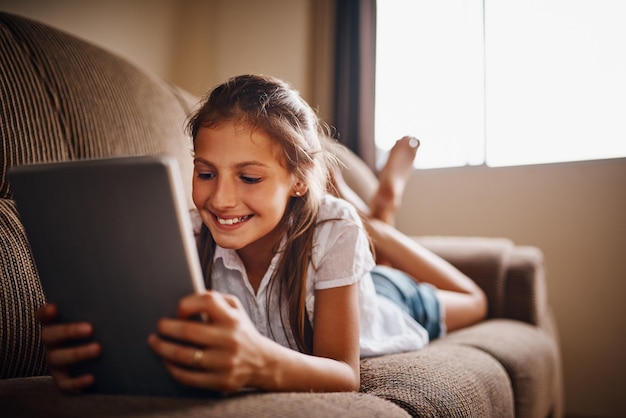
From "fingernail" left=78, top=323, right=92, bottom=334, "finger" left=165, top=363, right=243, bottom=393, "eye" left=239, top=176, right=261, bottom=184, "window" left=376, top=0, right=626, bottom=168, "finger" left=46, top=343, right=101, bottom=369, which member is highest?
"window" left=376, top=0, right=626, bottom=168

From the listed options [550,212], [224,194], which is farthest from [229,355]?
[550,212]

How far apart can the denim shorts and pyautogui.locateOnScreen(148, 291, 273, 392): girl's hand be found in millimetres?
902

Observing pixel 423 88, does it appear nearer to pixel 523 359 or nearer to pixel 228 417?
pixel 523 359

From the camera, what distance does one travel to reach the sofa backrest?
2.57 ft

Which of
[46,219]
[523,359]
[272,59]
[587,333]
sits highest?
[272,59]

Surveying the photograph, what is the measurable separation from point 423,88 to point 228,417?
252 cm

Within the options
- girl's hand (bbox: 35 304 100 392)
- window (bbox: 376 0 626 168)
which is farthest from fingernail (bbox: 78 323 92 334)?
window (bbox: 376 0 626 168)

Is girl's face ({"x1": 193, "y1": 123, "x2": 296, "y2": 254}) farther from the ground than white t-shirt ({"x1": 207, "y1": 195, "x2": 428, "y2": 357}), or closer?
farther from the ground

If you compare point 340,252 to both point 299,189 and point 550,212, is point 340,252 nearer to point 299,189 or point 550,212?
point 299,189

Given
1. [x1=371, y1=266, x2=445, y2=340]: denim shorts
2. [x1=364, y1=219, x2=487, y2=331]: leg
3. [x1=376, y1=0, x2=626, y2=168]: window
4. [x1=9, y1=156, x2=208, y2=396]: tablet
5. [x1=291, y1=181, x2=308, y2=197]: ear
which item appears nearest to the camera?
[x1=9, y1=156, x2=208, y2=396]: tablet

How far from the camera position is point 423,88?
279 cm

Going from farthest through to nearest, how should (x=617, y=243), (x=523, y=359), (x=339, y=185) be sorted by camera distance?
(x=617, y=243)
(x=339, y=185)
(x=523, y=359)

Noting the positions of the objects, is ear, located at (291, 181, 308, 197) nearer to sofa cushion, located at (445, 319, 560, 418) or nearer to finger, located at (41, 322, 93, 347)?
finger, located at (41, 322, 93, 347)

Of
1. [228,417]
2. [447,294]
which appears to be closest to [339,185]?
[447,294]
